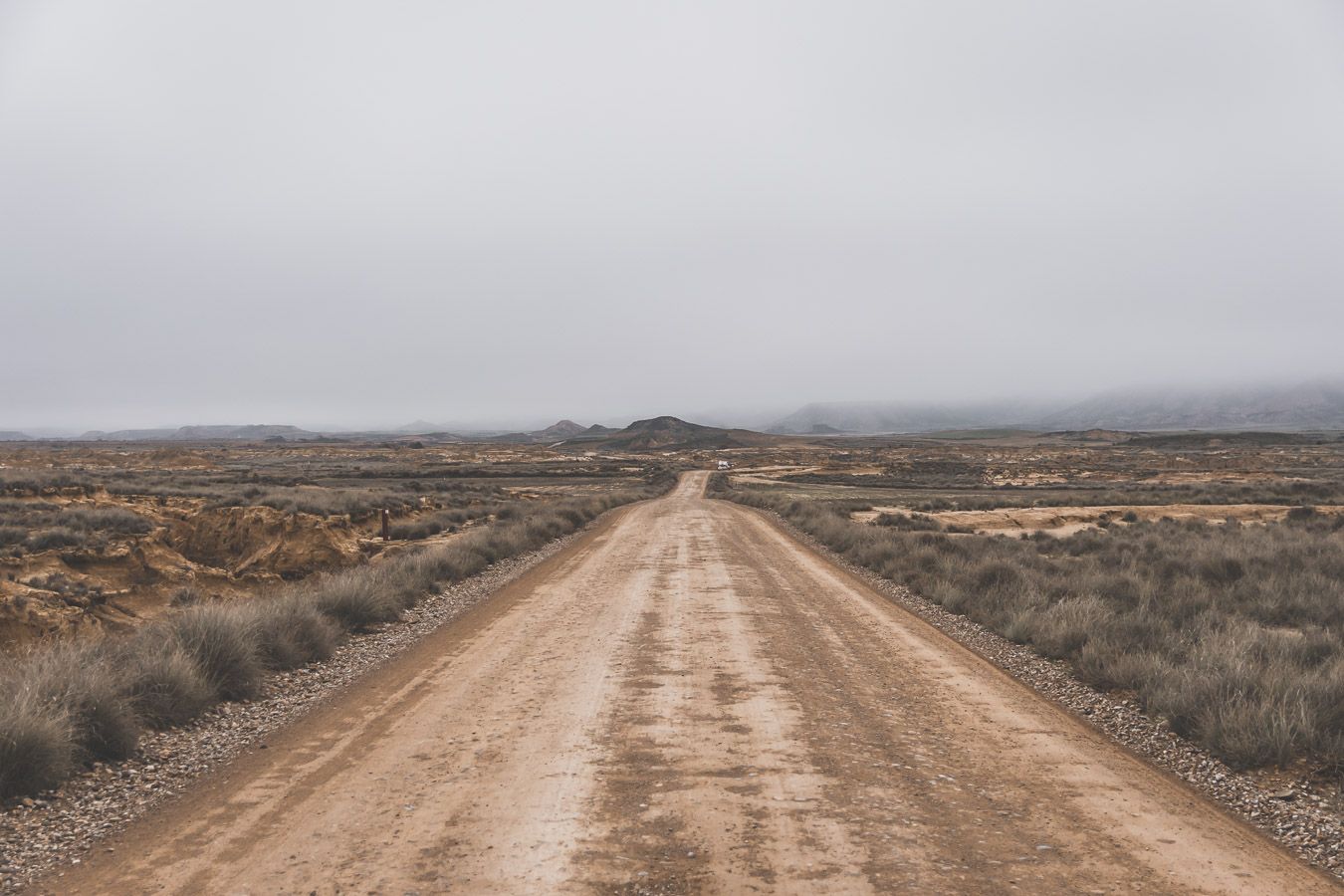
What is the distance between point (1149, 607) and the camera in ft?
37.1

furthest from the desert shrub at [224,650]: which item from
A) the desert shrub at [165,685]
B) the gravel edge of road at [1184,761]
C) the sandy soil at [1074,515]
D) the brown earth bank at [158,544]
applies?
the sandy soil at [1074,515]

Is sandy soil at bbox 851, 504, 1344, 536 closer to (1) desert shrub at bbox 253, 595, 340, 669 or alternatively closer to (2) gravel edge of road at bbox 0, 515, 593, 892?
(1) desert shrub at bbox 253, 595, 340, 669

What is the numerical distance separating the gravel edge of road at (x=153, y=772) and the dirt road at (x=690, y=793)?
0.28 metres

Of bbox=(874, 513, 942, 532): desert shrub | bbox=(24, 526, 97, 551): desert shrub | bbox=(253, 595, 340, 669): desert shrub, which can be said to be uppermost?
bbox=(24, 526, 97, 551): desert shrub

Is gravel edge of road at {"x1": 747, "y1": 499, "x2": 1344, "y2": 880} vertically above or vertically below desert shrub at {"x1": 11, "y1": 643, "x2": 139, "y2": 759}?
below

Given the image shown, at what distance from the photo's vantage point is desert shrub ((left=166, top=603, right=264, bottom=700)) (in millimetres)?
7609

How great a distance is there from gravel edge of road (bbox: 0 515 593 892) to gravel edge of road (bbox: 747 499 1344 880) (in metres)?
7.90

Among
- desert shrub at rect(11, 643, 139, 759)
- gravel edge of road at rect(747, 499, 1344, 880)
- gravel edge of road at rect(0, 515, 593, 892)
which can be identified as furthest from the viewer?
desert shrub at rect(11, 643, 139, 759)

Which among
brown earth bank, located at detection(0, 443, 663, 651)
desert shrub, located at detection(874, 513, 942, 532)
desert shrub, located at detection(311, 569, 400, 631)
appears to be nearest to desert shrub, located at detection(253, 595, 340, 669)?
desert shrub, located at detection(311, 569, 400, 631)

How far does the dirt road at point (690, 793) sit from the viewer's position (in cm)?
412

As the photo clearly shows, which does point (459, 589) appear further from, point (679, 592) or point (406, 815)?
point (406, 815)

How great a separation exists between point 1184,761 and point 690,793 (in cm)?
442

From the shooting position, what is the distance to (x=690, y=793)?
5039 millimetres

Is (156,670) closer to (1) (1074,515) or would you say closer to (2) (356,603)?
(2) (356,603)
